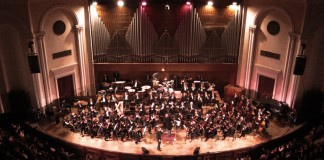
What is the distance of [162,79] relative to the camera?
18.5 meters

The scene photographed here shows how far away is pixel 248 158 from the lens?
1339 centimetres

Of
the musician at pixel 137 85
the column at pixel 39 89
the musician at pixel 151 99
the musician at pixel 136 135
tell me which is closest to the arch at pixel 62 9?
the column at pixel 39 89

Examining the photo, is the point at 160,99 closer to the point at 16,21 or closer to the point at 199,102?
the point at 199,102

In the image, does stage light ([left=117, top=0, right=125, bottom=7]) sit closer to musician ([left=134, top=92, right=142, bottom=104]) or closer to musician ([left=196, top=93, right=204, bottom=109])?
musician ([left=134, top=92, right=142, bottom=104])

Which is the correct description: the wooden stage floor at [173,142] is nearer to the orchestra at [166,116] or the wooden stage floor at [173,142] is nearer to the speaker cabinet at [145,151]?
the speaker cabinet at [145,151]

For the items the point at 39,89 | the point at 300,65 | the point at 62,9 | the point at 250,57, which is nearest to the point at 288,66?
the point at 300,65

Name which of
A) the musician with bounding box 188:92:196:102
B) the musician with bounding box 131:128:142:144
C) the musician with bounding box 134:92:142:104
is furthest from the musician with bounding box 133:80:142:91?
the musician with bounding box 131:128:142:144

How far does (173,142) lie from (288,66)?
22.8 ft

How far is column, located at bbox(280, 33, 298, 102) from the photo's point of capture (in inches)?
602

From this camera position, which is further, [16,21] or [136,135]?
[16,21]

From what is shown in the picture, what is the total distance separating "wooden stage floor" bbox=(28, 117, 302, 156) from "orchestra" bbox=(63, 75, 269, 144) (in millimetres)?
251

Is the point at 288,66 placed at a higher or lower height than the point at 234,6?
A: lower

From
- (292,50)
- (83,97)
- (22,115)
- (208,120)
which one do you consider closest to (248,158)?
(208,120)

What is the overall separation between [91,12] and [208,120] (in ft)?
28.7
